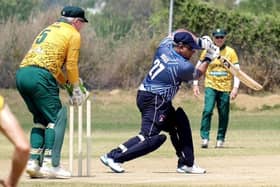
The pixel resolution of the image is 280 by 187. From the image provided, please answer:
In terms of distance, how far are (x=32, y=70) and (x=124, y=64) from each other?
26.7 meters

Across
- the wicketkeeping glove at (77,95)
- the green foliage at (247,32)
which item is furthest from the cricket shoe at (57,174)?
the green foliage at (247,32)

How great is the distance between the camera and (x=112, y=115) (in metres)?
32.3

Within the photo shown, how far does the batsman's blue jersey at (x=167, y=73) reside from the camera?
43.1ft

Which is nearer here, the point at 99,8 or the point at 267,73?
the point at 267,73

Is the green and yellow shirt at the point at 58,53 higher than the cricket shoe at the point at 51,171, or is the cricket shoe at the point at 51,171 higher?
the green and yellow shirt at the point at 58,53

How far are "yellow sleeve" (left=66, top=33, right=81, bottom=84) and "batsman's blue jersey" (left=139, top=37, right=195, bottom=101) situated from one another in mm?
1277

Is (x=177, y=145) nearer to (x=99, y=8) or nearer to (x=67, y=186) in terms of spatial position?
(x=67, y=186)

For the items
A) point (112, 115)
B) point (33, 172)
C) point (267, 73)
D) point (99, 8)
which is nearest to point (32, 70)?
point (33, 172)

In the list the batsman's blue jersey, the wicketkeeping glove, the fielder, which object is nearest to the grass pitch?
the fielder

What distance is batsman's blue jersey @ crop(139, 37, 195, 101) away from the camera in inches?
517

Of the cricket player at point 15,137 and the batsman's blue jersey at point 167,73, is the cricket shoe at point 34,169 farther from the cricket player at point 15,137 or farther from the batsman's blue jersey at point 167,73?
the cricket player at point 15,137

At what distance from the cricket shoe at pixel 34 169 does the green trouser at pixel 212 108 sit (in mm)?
6662

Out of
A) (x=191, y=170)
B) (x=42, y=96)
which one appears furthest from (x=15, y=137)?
(x=191, y=170)

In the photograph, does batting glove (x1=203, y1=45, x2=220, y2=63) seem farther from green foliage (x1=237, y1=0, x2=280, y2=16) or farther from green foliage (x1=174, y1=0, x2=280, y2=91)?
green foliage (x1=237, y1=0, x2=280, y2=16)
